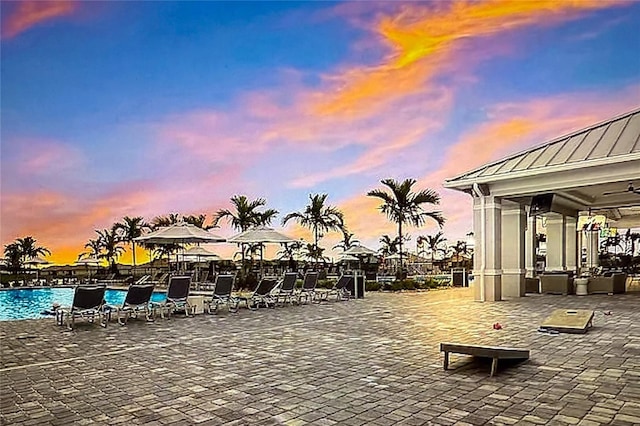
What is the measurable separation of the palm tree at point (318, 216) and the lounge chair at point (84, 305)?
15.2 metres

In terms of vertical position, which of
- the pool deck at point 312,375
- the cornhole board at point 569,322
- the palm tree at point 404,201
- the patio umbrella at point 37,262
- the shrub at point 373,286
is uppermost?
the palm tree at point 404,201

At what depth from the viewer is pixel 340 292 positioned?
16406 millimetres

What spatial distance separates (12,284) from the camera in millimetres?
25078

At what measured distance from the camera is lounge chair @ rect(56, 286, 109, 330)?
9.70 m

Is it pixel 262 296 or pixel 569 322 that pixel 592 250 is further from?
pixel 262 296

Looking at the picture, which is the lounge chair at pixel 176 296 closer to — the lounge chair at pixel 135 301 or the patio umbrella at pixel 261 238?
the lounge chair at pixel 135 301

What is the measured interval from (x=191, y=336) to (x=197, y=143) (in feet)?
37.5

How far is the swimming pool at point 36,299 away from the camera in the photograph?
15438 millimetres

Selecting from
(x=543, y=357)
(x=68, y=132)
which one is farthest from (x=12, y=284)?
(x=543, y=357)

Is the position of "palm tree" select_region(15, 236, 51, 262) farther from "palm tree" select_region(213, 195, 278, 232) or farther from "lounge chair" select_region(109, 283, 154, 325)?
"lounge chair" select_region(109, 283, 154, 325)

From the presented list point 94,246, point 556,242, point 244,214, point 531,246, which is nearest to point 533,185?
point 531,246

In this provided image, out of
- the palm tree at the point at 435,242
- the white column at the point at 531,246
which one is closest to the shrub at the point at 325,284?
the white column at the point at 531,246

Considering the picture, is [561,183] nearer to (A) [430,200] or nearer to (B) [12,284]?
(A) [430,200]

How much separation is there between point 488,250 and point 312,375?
A: 432 inches
